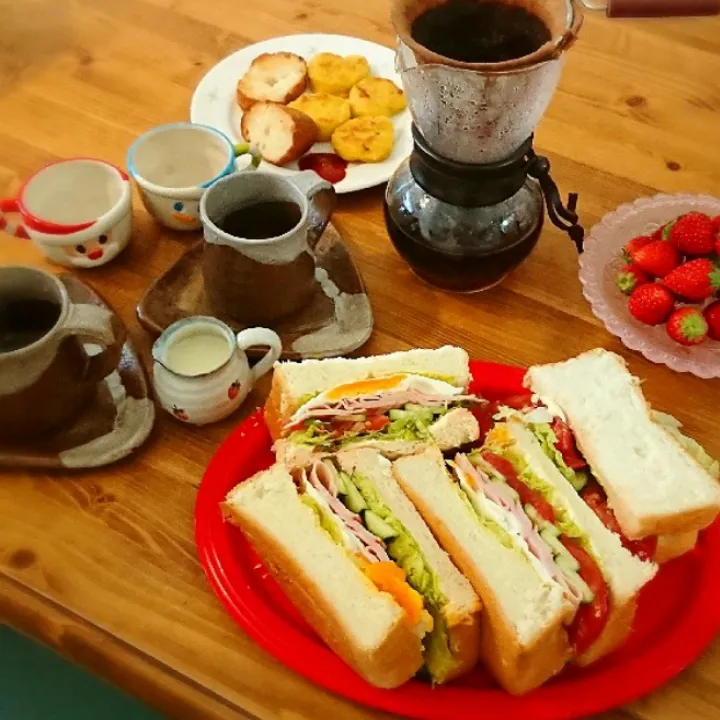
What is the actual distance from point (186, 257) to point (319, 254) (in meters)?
0.19

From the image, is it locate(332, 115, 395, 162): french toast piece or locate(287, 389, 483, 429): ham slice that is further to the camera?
locate(332, 115, 395, 162): french toast piece

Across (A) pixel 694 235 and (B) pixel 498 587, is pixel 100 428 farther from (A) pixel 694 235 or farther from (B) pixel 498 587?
(A) pixel 694 235

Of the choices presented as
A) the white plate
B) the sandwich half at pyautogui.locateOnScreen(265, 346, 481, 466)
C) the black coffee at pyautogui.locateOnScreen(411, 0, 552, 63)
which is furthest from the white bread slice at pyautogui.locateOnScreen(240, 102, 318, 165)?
the sandwich half at pyautogui.locateOnScreen(265, 346, 481, 466)

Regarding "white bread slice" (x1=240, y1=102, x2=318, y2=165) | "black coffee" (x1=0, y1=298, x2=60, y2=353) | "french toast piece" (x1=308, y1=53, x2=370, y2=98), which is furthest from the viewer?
"french toast piece" (x1=308, y1=53, x2=370, y2=98)

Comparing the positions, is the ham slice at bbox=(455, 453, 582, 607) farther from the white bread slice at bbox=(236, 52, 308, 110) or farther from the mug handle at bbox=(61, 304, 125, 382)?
the white bread slice at bbox=(236, 52, 308, 110)

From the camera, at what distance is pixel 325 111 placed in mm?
1488

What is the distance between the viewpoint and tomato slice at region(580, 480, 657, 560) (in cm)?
98

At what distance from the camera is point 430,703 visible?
904mm

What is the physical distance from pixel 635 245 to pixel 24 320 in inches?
33.2

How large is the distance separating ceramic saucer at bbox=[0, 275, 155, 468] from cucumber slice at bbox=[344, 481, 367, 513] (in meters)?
0.27

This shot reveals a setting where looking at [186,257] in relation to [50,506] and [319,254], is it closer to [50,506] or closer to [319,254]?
[319,254]

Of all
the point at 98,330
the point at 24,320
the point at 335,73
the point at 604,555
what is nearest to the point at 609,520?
the point at 604,555

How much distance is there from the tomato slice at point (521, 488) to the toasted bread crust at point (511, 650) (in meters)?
0.11

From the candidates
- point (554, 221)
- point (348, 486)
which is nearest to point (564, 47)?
point (554, 221)
